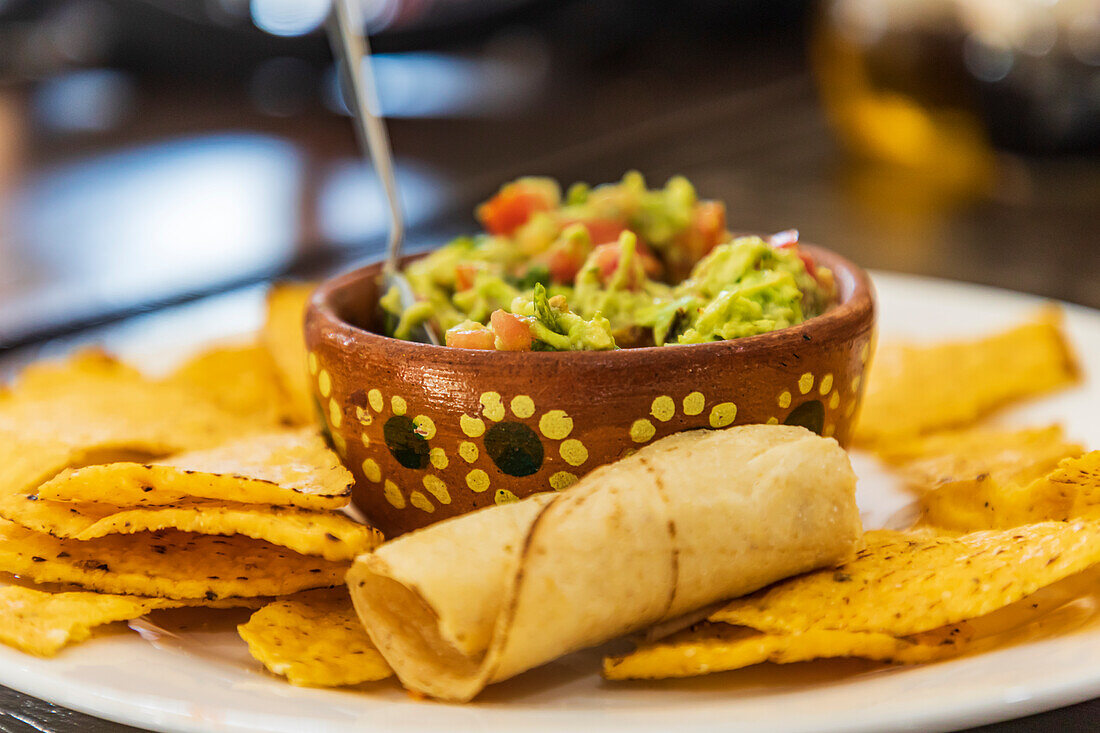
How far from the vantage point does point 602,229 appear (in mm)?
1802

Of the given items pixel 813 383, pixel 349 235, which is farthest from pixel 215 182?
pixel 813 383

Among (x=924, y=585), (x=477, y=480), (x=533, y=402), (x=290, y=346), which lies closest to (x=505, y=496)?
(x=477, y=480)

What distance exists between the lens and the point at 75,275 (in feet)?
11.4

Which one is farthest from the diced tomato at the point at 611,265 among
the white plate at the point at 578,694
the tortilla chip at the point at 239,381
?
the tortilla chip at the point at 239,381

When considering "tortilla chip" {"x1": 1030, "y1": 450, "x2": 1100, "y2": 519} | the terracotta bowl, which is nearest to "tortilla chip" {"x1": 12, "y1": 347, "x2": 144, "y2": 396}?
the terracotta bowl

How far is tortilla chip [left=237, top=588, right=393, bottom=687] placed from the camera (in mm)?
1129

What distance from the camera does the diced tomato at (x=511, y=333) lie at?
53.7 inches

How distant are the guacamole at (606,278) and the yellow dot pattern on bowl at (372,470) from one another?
20cm

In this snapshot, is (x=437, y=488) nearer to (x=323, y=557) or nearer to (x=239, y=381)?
(x=323, y=557)

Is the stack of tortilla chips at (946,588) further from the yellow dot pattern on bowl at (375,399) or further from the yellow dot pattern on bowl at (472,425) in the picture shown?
the yellow dot pattern on bowl at (375,399)

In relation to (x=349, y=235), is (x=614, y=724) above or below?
above

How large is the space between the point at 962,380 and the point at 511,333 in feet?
3.40

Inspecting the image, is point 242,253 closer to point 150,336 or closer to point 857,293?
point 150,336

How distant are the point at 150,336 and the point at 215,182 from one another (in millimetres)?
2910
